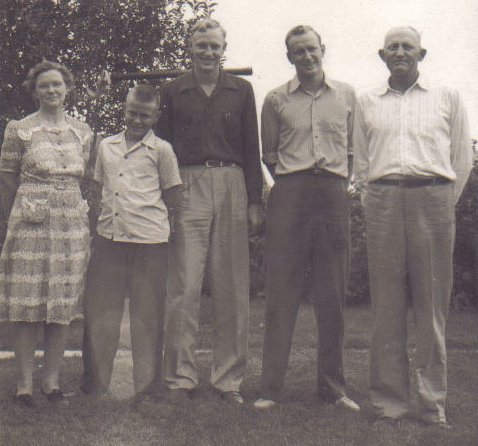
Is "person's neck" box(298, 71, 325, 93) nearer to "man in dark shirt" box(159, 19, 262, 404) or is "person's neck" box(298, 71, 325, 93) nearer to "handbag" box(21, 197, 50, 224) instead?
"man in dark shirt" box(159, 19, 262, 404)

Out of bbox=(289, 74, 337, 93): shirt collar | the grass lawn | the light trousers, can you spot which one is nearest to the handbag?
the light trousers

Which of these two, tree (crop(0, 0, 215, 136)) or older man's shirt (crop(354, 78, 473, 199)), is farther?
tree (crop(0, 0, 215, 136))

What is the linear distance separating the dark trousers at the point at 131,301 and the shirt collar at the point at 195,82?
0.97 meters

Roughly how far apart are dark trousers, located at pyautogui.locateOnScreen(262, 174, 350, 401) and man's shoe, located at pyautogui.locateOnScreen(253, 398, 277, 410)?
48 mm

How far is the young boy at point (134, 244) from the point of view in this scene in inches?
168

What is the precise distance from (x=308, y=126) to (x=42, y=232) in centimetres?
166

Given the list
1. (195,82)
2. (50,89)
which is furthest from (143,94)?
(50,89)

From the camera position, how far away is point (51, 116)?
14.4 ft

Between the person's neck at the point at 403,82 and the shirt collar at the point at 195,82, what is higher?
the shirt collar at the point at 195,82

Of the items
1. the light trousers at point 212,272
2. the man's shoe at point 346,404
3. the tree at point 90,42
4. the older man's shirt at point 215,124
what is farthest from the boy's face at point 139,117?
the tree at point 90,42

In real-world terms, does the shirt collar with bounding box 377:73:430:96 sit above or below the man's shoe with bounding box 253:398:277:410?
above

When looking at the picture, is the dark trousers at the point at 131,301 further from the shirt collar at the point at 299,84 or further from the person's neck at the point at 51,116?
the shirt collar at the point at 299,84

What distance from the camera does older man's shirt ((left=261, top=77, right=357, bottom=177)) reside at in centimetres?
434

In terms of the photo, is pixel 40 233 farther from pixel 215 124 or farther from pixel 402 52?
pixel 402 52
